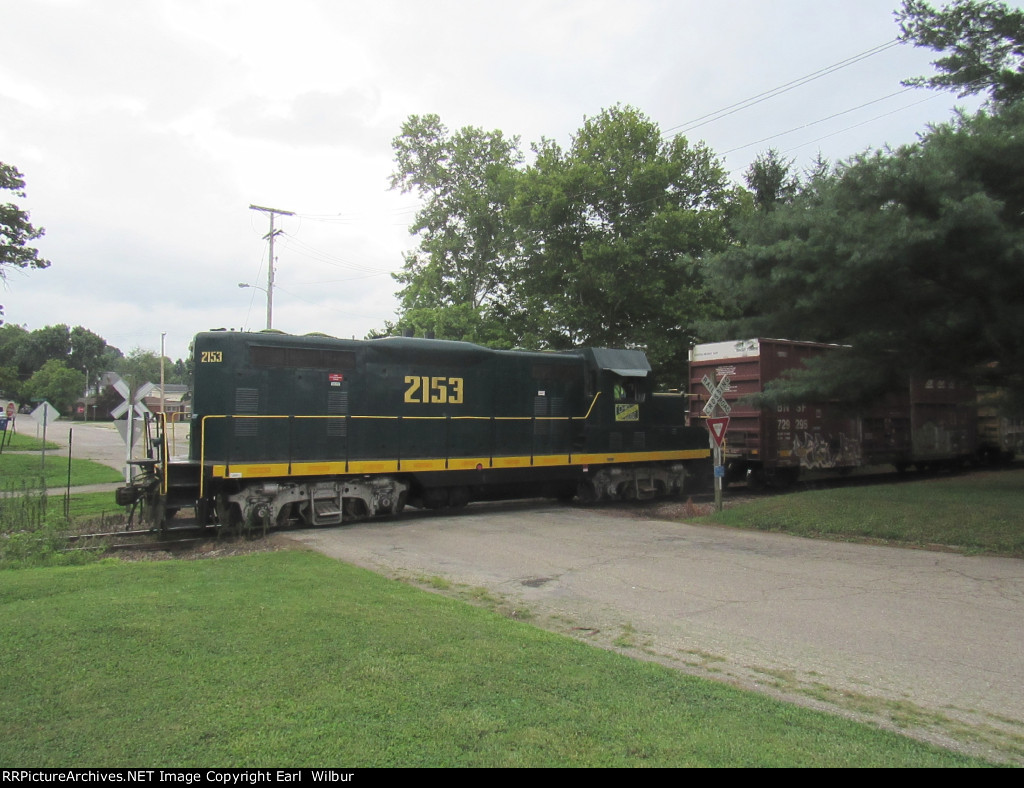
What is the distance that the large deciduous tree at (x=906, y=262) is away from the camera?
1104 cm

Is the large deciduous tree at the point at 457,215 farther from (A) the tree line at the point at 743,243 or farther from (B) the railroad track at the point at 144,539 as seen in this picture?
(B) the railroad track at the point at 144,539

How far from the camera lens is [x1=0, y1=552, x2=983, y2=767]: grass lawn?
375cm

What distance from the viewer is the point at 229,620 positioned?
20.1 feet

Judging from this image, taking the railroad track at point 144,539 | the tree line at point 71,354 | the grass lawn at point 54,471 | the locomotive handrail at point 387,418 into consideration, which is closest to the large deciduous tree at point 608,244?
the locomotive handrail at point 387,418

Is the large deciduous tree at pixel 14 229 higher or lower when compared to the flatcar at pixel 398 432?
higher

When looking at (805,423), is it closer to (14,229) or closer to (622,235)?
(622,235)

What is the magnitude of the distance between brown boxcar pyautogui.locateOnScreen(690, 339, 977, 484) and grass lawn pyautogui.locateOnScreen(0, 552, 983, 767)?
39.2ft

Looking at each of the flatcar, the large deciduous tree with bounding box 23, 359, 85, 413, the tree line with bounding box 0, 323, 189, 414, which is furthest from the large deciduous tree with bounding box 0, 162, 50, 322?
the tree line with bounding box 0, 323, 189, 414

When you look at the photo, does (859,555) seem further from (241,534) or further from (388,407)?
(241,534)

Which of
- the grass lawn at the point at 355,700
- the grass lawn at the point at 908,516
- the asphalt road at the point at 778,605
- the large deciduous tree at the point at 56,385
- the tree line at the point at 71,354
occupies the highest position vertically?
the tree line at the point at 71,354

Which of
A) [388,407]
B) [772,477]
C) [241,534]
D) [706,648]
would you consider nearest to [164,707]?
[706,648]

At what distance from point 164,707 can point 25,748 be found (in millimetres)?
680

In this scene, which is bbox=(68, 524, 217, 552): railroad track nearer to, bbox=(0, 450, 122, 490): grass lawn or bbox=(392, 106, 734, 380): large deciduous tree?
bbox=(0, 450, 122, 490): grass lawn

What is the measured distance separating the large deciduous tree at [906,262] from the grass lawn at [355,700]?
8.47 m
